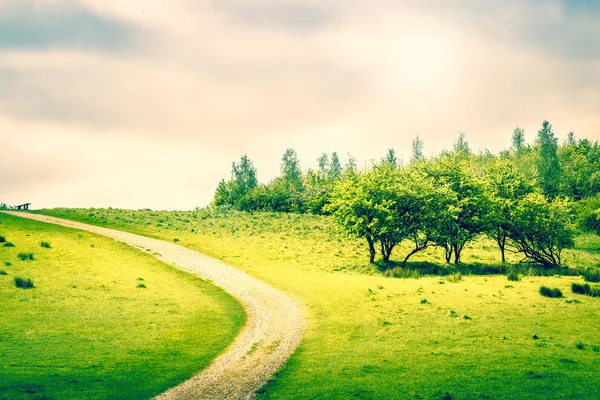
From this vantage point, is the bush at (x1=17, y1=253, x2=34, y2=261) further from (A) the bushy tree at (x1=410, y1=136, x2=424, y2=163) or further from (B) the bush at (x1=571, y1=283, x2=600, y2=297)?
(A) the bushy tree at (x1=410, y1=136, x2=424, y2=163)

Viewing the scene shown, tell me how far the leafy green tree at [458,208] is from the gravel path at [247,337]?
80.6 ft

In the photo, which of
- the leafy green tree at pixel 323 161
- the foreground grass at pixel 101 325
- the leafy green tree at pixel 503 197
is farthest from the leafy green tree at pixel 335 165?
the foreground grass at pixel 101 325

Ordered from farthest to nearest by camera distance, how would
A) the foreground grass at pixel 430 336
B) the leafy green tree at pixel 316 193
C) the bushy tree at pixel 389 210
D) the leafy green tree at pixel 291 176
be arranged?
the leafy green tree at pixel 291 176 < the leafy green tree at pixel 316 193 < the bushy tree at pixel 389 210 < the foreground grass at pixel 430 336

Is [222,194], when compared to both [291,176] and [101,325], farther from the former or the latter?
[101,325]

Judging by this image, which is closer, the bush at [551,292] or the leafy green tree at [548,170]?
the bush at [551,292]

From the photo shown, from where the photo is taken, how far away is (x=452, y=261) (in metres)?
54.1

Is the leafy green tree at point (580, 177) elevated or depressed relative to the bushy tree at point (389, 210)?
elevated

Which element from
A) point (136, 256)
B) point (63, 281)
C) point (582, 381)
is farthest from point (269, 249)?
point (582, 381)

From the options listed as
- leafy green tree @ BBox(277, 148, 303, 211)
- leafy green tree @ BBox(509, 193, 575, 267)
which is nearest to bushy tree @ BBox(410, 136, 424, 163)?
leafy green tree @ BBox(277, 148, 303, 211)

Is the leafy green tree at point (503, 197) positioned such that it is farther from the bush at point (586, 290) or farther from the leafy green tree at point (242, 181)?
the leafy green tree at point (242, 181)

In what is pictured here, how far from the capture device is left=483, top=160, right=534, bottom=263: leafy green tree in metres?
51.7

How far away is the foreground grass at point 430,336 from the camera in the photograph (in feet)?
51.7

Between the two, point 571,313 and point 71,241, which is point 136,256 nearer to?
point 71,241

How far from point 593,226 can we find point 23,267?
285 feet
